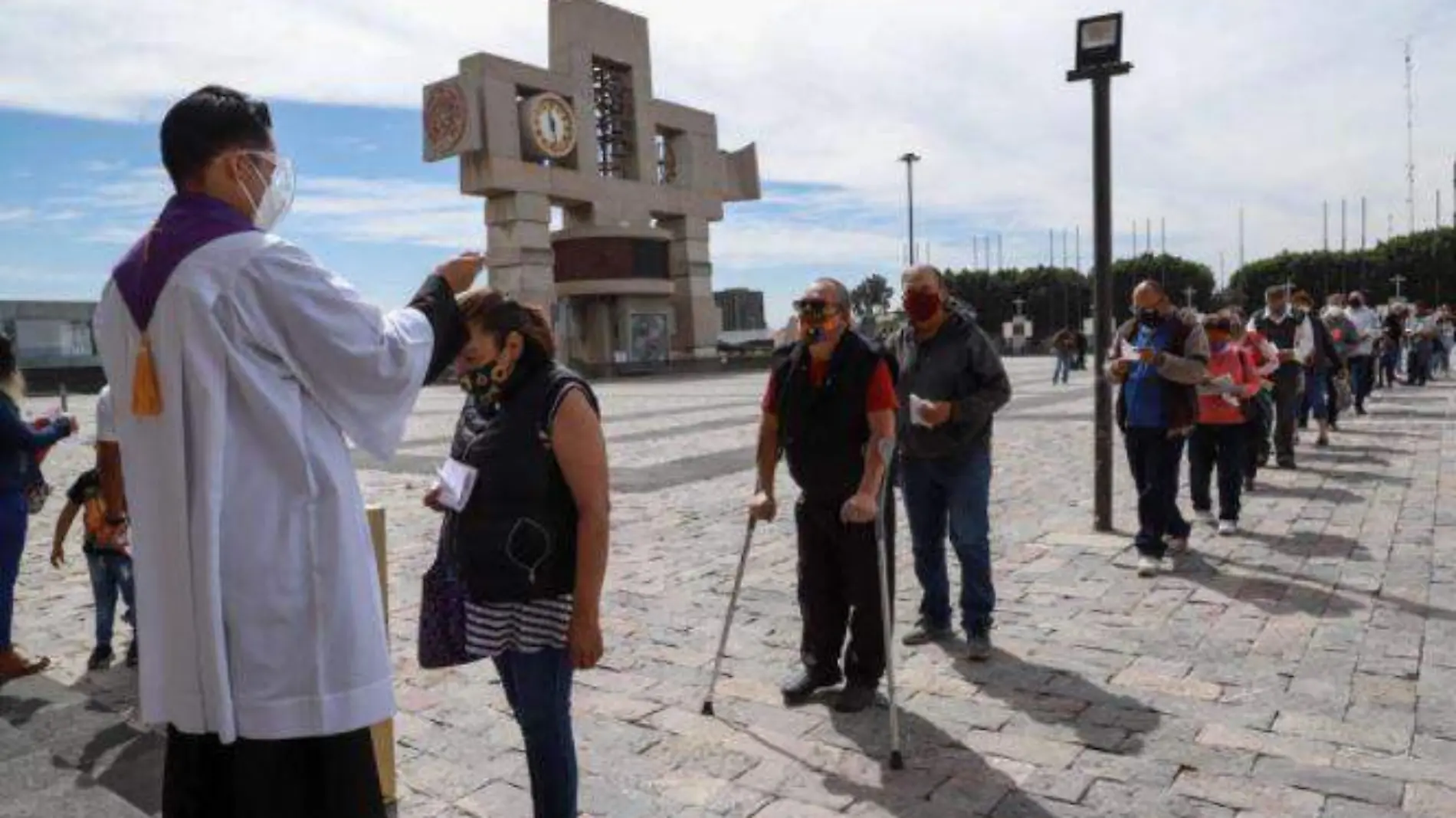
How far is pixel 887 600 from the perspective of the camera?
4305 mm

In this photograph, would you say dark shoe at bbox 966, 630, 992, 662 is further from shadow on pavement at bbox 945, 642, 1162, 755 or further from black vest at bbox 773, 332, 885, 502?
black vest at bbox 773, 332, 885, 502

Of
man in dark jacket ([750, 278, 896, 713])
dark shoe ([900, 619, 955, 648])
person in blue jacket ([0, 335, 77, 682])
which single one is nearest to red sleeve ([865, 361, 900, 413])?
man in dark jacket ([750, 278, 896, 713])

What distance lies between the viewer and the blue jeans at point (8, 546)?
204 inches

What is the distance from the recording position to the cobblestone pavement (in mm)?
3680

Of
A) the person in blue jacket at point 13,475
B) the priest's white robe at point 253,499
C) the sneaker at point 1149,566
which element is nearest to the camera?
the priest's white robe at point 253,499

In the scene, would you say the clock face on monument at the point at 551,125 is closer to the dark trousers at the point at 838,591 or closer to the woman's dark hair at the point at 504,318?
the dark trousers at the point at 838,591

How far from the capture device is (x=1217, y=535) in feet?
25.8

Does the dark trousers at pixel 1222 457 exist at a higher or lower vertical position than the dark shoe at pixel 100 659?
higher

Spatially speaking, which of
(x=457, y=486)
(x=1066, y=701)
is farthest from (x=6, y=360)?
(x=1066, y=701)

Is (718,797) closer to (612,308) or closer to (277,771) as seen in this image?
(277,771)

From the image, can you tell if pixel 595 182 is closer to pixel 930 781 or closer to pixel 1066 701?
pixel 1066 701

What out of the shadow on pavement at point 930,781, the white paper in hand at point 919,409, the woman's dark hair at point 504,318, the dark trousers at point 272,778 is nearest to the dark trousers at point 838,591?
the shadow on pavement at point 930,781

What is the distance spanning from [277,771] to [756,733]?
8.17ft

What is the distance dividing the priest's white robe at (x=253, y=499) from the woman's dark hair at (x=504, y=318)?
759 millimetres
